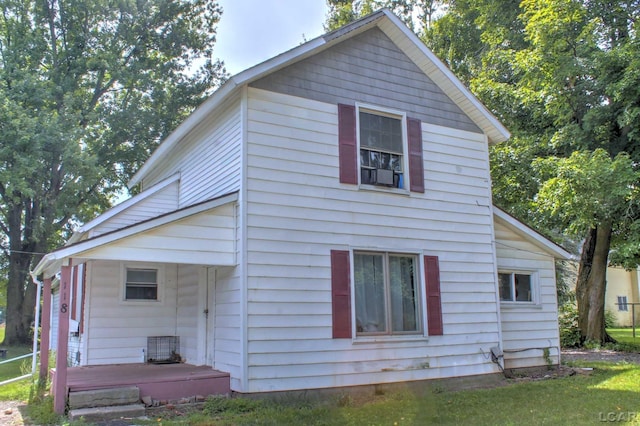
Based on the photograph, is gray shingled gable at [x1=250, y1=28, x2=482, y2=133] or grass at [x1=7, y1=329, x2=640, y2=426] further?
gray shingled gable at [x1=250, y1=28, x2=482, y2=133]

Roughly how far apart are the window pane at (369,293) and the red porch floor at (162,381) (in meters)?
2.43

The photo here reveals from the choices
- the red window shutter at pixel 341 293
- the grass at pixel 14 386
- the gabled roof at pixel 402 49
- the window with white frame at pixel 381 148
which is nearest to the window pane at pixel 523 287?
the gabled roof at pixel 402 49

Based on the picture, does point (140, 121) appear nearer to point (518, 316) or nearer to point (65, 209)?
point (65, 209)

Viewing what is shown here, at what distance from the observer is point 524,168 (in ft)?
53.1

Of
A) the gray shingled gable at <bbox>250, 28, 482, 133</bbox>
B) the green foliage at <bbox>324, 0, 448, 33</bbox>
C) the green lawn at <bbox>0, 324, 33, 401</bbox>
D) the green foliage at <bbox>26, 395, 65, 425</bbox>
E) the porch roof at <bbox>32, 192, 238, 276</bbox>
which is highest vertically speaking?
the green foliage at <bbox>324, 0, 448, 33</bbox>

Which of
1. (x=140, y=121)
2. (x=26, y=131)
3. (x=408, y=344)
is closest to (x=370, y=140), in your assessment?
(x=408, y=344)

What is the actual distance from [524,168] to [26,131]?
1668 centimetres

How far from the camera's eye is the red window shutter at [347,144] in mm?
9164

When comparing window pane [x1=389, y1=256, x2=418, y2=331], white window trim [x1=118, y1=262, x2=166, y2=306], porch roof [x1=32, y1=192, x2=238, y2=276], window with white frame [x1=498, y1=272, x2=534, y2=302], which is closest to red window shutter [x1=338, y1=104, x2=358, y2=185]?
window pane [x1=389, y1=256, x2=418, y2=331]

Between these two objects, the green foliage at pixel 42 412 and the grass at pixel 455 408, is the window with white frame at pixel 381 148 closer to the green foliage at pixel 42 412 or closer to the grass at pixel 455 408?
the grass at pixel 455 408

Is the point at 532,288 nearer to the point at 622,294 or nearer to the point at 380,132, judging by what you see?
the point at 380,132

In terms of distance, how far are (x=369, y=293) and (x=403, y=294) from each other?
2.50 ft

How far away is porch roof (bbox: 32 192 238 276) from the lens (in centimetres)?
718

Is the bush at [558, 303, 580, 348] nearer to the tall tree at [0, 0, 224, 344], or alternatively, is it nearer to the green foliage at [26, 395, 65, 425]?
the green foliage at [26, 395, 65, 425]
